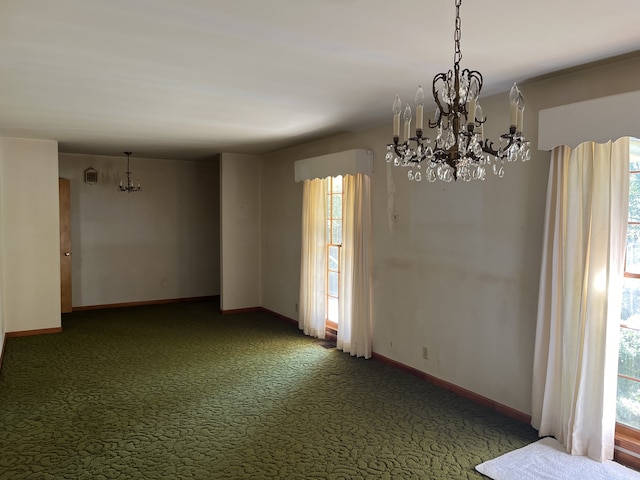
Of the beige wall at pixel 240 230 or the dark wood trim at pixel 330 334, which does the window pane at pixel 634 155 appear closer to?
the dark wood trim at pixel 330 334

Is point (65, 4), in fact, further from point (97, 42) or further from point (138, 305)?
point (138, 305)

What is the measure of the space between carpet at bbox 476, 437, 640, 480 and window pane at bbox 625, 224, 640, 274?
1294 millimetres

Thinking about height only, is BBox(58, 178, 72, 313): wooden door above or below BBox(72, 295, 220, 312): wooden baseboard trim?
above

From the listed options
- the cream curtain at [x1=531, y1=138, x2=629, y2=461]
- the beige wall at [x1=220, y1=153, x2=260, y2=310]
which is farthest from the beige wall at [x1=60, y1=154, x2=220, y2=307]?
the cream curtain at [x1=531, y1=138, x2=629, y2=461]

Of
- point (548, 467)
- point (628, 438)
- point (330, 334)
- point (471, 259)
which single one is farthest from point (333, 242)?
point (628, 438)

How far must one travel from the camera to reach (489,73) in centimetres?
333

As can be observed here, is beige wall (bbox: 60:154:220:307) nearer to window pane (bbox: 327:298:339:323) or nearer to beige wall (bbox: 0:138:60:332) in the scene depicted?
beige wall (bbox: 0:138:60:332)

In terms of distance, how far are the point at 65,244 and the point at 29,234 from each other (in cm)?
138

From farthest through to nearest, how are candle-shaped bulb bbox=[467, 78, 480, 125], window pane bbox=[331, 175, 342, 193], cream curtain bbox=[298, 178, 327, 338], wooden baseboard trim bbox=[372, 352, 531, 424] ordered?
1. cream curtain bbox=[298, 178, 327, 338]
2. window pane bbox=[331, 175, 342, 193]
3. wooden baseboard trim bbox=[372, 352, 531, 424]
4. candle-shaped bulb bbox=[467, 78, 480, 125]

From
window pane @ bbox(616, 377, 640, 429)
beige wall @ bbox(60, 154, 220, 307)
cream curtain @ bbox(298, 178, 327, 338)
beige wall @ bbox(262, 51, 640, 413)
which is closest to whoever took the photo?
window pane @ bbox(616, 377, 640, 429)

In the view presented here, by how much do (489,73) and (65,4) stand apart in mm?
2603

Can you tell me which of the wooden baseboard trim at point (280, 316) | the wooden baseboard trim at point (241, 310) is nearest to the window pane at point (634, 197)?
the wooden baseboard trim at point (280, 316)

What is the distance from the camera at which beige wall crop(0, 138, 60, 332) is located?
245 inches

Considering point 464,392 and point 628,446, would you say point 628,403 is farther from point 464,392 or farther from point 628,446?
point 464,392
